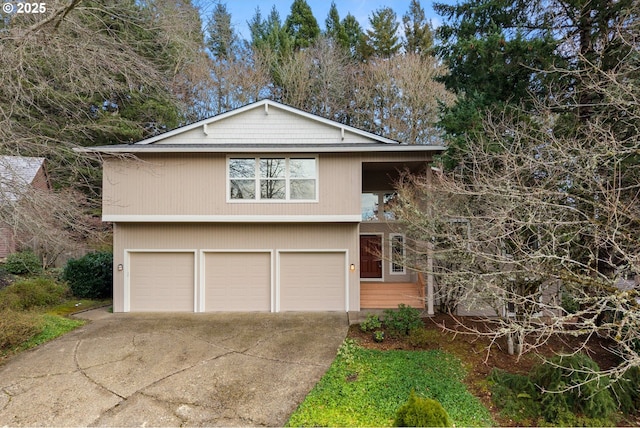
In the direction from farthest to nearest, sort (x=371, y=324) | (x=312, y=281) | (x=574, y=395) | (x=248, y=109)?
(x=248, y=109)
(x=312, y=281)
(x=371, y=324)
(x=574, y=395)

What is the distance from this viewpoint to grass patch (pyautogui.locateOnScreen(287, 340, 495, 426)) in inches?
169

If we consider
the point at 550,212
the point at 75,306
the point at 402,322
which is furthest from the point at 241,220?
the point at 550,212

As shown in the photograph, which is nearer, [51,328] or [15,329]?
[15,329]

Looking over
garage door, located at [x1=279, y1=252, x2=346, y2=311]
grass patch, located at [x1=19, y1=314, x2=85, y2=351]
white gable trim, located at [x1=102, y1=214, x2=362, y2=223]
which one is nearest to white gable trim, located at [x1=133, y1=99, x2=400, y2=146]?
white gable trim, located at [x1=102, y1=214, x2=362, y2=223]

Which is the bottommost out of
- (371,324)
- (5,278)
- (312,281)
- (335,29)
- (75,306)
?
(75,306)

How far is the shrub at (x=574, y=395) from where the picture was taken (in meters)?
4.26

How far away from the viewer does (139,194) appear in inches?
350

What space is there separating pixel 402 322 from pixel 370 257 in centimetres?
402

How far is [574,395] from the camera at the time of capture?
4.45 meters

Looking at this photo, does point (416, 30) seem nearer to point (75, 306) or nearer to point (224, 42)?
point (224, 42)

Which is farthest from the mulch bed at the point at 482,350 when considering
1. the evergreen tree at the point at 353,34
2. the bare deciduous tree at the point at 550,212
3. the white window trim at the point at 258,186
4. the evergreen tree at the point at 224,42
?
the evergreen tree at the point at 353,34

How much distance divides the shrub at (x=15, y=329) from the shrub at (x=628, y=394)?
10651mm

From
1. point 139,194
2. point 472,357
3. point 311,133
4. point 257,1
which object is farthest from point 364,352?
point 257,1

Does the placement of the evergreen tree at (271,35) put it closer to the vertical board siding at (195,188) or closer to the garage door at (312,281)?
the vertical board siding at (195,188)
